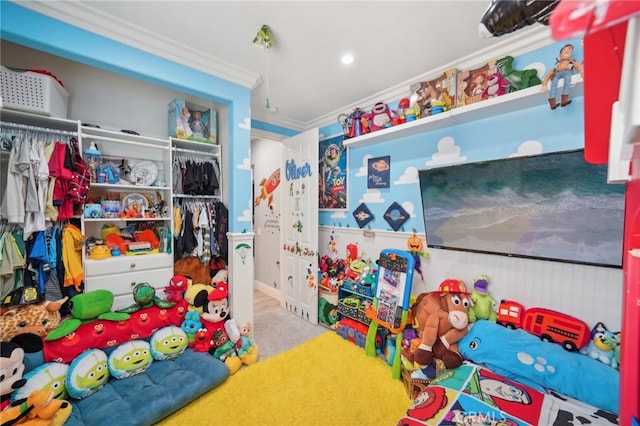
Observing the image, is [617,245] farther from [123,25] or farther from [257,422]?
[123,25]

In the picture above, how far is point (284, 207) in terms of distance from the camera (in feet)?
11.3

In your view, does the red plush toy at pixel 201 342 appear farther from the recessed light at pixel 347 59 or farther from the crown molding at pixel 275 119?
the recessed light at pixel 347 59

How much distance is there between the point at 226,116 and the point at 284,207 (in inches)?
52.9

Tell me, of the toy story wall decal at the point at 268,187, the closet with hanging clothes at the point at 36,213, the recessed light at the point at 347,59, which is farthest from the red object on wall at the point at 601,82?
the toy story wall decal at the point at 268,187

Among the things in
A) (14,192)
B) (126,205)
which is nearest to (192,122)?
(126,205)

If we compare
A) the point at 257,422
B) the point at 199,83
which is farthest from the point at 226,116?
the point at 257,422

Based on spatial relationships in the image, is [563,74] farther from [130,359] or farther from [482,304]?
[130,359]

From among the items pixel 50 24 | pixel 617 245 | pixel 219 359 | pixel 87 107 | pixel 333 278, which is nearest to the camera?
pixel 617 245

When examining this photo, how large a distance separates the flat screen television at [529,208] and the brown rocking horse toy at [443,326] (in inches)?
16.9

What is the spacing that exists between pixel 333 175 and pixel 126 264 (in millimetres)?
2268

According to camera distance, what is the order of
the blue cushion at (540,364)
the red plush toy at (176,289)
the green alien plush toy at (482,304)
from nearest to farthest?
the blue cushion at (540,364), the green alien plush toy at (482,304), the red plush toy at (176,289)

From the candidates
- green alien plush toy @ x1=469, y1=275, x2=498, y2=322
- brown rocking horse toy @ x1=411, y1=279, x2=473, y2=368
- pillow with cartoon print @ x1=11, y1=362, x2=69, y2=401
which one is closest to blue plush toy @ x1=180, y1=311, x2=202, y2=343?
pillow with cartoon print @ x1=11, y1=362, x2=69, y2=401

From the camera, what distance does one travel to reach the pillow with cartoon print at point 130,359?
175 centimetres

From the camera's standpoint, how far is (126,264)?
84.4 inches
